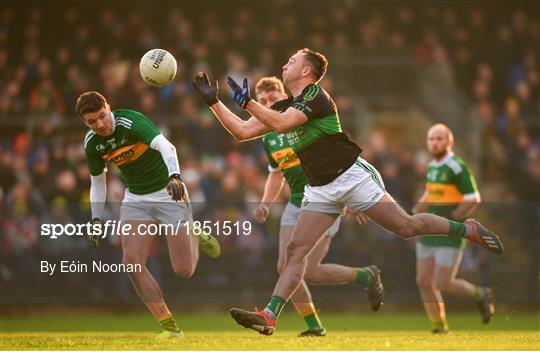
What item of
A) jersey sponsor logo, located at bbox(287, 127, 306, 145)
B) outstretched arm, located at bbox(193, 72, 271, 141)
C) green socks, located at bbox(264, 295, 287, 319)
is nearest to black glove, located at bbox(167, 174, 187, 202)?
outstretched arm, located at bbox(193, 72, 271, 141)

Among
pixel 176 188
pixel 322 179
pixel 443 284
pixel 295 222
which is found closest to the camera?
pixel 322 179

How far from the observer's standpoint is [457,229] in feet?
35.7

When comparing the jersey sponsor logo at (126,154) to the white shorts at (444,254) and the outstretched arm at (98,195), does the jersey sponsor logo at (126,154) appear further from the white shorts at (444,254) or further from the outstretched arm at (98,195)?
the white shorts at (444,254)

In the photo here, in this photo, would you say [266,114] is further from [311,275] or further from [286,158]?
[311,275]

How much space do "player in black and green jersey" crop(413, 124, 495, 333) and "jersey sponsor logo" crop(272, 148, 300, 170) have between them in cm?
195

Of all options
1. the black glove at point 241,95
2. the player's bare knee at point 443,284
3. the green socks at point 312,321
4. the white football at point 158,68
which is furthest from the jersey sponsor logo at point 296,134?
the player's bare knee at point 443,284

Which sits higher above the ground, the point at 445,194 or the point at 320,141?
the point at 320,141

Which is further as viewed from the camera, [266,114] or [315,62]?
[315,62]

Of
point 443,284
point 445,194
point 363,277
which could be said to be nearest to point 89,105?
point 363,277

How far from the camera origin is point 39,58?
21.3 meters

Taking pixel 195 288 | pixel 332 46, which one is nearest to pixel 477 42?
pixel 332 46

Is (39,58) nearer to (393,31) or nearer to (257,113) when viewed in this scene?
(393,31)

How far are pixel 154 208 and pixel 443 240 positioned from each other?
3322 millimetres

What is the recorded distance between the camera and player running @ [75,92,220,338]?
11.4m
